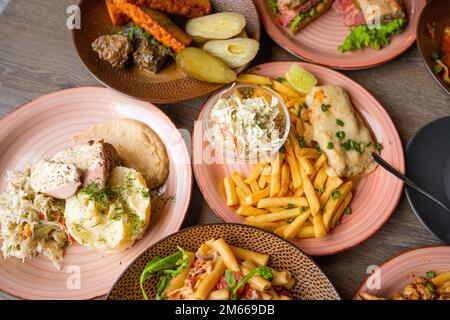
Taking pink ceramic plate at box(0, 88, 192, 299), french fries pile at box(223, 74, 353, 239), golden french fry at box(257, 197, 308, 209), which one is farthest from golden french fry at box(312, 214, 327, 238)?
pink ceramic plate at box(0, 88, 192, 299)

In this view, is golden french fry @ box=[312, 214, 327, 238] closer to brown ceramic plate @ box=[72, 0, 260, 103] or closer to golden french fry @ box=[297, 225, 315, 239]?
golden french fry @ box=[297, 225, 315, 239]

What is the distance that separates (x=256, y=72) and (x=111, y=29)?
1.06 m

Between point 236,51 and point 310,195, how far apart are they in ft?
3.47

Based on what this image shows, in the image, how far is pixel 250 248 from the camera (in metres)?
2.33

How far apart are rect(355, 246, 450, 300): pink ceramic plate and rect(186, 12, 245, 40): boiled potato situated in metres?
1.72

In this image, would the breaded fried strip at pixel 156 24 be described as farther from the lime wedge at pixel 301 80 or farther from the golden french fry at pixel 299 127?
the golden french fry at pixel 299 127

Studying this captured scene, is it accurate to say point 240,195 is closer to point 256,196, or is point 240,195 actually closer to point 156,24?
point 256,196

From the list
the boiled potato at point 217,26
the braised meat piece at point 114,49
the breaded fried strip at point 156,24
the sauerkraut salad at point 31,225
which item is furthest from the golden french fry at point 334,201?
the braised meat piece at point 114,49

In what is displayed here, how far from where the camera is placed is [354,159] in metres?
2.65

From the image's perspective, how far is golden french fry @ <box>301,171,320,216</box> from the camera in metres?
2.45

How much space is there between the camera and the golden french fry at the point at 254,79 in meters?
2.83

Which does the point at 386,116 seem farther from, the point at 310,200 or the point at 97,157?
the point at 97,157

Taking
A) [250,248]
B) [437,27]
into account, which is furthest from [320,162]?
[437,27]

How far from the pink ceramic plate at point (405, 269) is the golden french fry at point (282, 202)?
53cm
